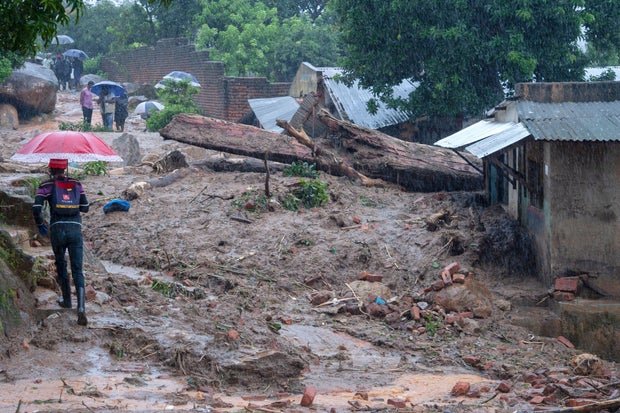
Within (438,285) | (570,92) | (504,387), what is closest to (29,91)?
(438,285)

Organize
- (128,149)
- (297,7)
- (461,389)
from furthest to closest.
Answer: (297,7), (128,149), (461,389)

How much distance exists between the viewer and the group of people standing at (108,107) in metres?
23.1

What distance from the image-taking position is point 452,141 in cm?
1191

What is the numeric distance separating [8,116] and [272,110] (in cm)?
843

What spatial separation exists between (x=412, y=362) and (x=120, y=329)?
3.17 meters

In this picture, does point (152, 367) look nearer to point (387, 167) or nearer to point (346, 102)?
point (387, 167)

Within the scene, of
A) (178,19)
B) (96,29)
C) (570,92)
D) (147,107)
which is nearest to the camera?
(570,92)

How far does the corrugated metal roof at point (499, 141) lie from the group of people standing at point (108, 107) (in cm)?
1508

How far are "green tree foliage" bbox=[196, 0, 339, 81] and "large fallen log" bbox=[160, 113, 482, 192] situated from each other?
11.7 meters

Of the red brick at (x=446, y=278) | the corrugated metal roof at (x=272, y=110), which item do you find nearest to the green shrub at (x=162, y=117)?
the corrugated metal roof at (x=272, y=110)

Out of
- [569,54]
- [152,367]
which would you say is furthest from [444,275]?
[569,54]

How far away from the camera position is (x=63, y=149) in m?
7.19

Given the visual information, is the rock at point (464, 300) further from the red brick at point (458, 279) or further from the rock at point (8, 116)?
the rock at point (8, 116)

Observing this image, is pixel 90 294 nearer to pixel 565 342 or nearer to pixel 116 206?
pixel 116 206
